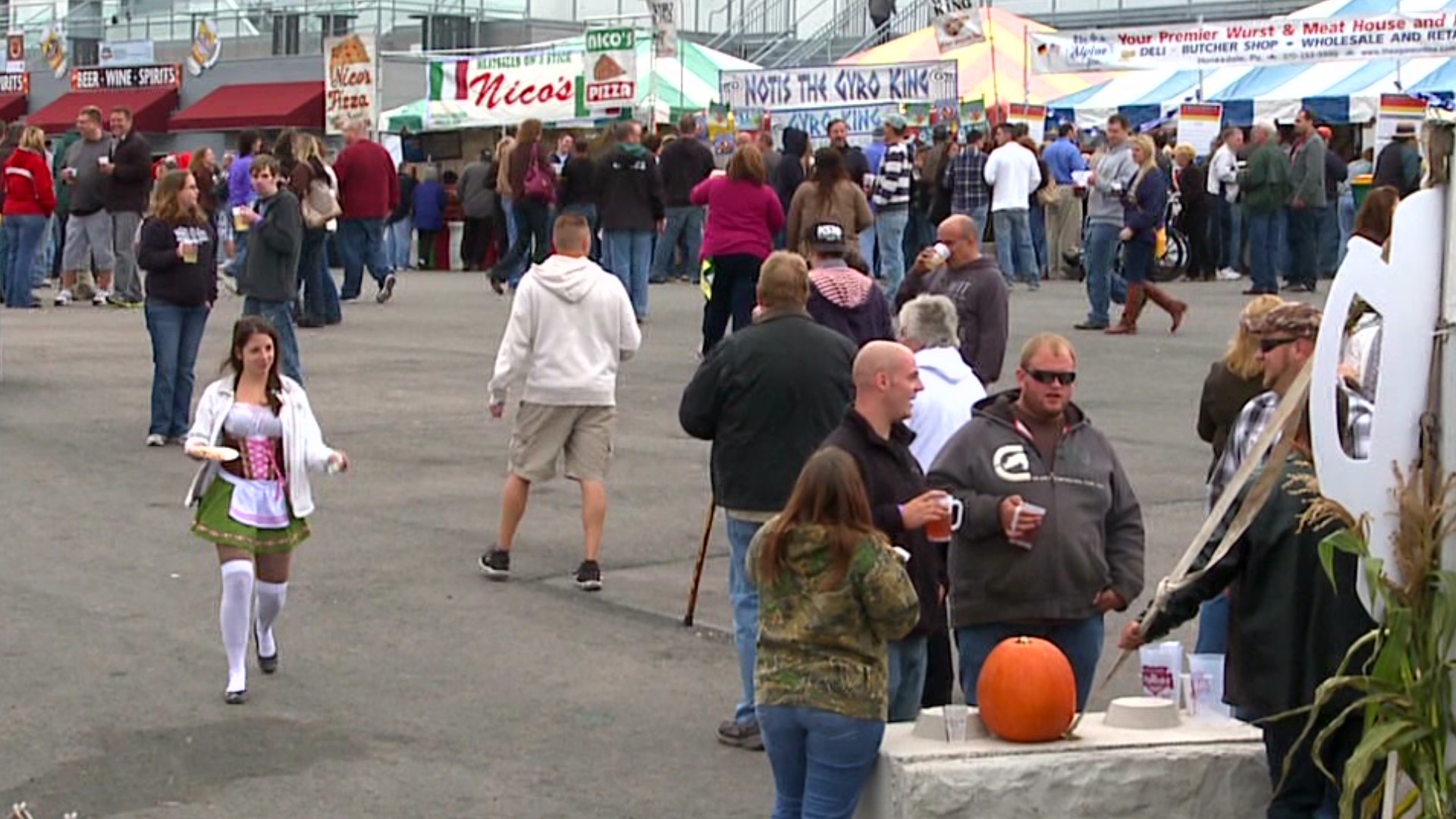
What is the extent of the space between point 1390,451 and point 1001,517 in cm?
201

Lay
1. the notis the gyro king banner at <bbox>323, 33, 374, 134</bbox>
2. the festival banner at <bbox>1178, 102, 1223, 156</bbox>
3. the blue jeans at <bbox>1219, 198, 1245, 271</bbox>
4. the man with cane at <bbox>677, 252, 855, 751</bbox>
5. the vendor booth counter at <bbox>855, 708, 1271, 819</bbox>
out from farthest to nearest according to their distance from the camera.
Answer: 1. the notis the gyro king banner at <bbox>323, 33, 374, 134</bbox>
2. the festival banner at <bbox>1178, 102, 1223, 156</bbox>
3. the blue jeans at <bbox>1219, 198, 1245, 271</bbox>
4. the man with cane at <bbox>677, 252, 855, 751</bbox>
5. the vendor booth counter at <bbox>855, 708, 1271, 819</bbox>

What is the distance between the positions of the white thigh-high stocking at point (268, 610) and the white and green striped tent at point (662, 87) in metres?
25.6

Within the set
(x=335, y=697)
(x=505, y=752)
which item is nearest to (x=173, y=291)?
(x=335, y=697)

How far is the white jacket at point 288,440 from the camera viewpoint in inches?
342

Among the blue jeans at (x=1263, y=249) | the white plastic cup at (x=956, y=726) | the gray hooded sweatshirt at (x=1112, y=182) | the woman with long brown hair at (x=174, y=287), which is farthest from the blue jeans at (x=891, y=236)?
the white plastic cup at (x=956, y=726)

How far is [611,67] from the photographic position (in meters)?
31.9

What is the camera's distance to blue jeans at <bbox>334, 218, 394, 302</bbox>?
75.2 feet

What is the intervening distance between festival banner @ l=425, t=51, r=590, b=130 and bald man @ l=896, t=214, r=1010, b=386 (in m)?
22.6

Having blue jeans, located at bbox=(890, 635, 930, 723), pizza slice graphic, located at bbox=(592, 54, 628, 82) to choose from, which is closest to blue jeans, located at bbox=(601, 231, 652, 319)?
pizza slice graphic, located at bbox=(592, 54, 628, 82)

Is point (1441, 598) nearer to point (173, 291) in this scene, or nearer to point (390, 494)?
point (390, 494)

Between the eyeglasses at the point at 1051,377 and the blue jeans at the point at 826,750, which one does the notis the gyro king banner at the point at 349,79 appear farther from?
the blue jeans at the point at 826,750

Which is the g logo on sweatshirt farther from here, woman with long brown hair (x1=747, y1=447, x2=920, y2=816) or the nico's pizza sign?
the nico's pizza sign

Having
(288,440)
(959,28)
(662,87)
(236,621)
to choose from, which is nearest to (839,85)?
(959,28)

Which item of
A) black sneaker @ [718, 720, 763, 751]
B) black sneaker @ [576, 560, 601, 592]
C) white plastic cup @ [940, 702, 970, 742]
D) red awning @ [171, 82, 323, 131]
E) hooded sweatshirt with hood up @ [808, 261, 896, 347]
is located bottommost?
black sneaker @ [718, 720, 763, 751]
